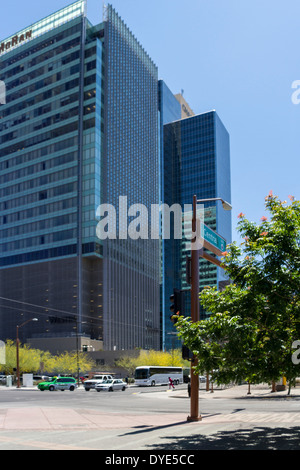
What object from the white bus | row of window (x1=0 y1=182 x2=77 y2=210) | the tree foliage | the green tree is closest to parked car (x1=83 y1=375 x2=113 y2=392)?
the white bus

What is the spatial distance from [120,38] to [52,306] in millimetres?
79461

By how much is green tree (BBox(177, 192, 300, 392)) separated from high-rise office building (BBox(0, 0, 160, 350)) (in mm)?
105442

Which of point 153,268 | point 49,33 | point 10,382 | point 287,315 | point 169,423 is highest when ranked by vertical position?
point 49,33

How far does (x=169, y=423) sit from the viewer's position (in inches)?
830

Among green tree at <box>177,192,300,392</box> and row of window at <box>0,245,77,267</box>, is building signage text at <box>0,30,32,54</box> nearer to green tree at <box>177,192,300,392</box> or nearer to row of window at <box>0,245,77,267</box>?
row of window at <box>0,245,77,267</box>

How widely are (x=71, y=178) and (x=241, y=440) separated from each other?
115032 mm

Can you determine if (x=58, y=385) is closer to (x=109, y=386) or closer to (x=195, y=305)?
(x=109, y=386)

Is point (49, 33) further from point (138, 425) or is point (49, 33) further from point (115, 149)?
point (138, 425)

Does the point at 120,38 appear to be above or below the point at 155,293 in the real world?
above

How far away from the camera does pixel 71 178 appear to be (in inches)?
4970

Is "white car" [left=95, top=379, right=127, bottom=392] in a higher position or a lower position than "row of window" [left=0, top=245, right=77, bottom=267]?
lower

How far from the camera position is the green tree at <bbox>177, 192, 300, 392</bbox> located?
14.3m
